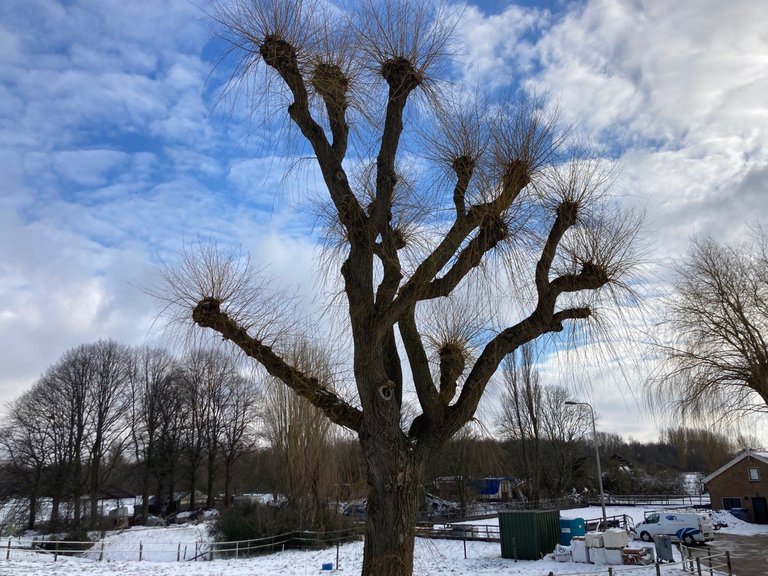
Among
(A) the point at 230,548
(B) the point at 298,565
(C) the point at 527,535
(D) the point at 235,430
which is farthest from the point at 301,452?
(D) the point at 235,430

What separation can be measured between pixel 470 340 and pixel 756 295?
36.7 ft

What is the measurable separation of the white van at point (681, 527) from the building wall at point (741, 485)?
1212 cm

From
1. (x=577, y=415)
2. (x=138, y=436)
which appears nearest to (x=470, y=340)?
(x=138, y=436)

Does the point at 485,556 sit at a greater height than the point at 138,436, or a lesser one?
lesser

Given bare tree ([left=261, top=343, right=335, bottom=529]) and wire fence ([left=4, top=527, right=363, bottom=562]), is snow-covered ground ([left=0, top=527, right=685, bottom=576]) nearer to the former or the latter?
wire fence ([left=4, top=527, right=363, bottom=562])

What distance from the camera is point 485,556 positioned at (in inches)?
818

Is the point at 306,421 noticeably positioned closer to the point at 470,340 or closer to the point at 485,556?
the point at 485,556

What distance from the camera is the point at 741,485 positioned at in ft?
112

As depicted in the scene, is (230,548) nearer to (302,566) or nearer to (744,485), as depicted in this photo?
(302,566)

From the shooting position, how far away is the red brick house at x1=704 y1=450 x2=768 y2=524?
107ft

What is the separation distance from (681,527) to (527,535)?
8039mm

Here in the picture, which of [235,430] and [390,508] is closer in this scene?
[390,508]

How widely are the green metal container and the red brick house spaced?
1954cm

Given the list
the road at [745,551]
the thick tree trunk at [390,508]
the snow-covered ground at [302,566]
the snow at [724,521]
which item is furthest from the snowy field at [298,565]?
the snow at [724,521]
